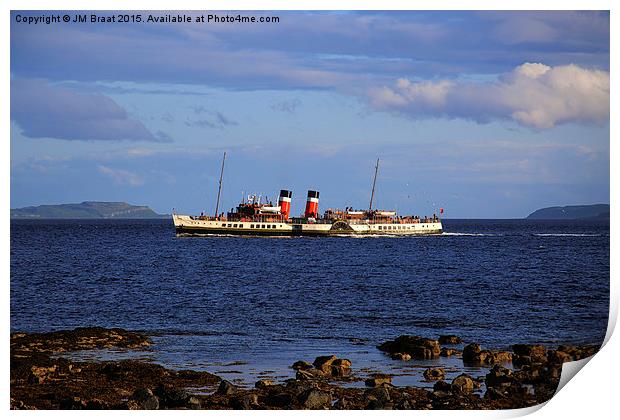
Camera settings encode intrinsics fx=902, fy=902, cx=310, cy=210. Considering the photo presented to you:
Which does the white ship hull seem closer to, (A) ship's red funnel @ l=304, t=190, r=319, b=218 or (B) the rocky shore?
(A) ship's red funnel @ l=304, t=190, r=319, b=218

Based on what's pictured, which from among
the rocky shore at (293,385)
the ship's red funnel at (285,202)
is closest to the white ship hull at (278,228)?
the ship's red funnel at (285,202)

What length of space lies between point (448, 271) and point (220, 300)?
13860 millimetres

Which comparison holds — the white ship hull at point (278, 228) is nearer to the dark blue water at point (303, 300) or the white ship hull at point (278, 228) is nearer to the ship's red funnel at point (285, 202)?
the ship's red funnel at point (285, 202)

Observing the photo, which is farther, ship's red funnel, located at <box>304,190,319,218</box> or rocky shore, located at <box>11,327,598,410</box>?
ship's red funnel, located at <box>304,190,319,218</box>

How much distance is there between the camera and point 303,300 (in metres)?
26.0

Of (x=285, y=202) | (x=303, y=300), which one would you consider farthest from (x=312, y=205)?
(x=303, y=300)

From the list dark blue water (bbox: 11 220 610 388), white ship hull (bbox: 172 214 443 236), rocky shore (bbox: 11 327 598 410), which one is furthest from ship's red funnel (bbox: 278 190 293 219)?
rocky shore (bbox: 11 327 598 410)

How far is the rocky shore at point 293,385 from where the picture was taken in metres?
11.6

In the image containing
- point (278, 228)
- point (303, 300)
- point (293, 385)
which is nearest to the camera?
point (293, 385)

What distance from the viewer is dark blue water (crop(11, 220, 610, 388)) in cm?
1786

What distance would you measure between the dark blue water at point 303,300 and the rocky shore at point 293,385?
2.86ft

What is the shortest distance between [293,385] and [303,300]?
13.4 m

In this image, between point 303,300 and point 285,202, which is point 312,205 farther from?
point 303,300

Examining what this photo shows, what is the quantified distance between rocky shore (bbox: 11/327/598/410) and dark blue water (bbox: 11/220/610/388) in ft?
2.86
